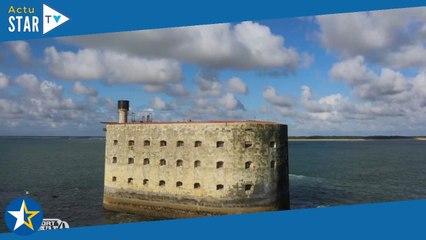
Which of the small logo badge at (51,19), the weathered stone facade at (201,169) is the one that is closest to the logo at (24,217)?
the small logo badge at (51,19)

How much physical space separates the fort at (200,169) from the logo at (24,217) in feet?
43.7

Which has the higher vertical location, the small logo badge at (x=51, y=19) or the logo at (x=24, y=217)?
the small logo badge at (x=51, y=19)

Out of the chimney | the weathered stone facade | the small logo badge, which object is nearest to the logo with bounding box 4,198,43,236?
the small logo badge

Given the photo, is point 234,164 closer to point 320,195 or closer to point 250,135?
point 250,135

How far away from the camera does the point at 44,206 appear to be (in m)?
31.0

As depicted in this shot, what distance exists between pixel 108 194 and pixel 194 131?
9.16m

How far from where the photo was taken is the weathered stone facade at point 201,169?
24.2m

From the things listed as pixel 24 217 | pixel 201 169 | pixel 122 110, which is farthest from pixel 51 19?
pixel 122 110

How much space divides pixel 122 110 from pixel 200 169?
10221 millimetres

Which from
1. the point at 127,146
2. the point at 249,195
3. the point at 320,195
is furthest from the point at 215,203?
the point at 320,195

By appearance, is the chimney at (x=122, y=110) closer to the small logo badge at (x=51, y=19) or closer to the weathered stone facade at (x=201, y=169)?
the weathered stone facade at (x=201, y=169)

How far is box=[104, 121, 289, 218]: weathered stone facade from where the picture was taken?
79.3ft

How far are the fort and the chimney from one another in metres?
2.96

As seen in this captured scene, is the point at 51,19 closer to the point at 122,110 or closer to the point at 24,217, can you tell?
the point at 24,217
